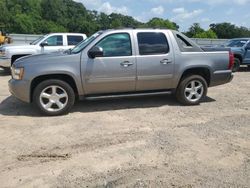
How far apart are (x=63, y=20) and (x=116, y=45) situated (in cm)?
7550

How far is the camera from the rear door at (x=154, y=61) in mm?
7578

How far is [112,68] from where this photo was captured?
7.32 meters

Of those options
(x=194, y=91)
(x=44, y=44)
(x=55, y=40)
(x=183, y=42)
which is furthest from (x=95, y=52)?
(x=55, y=40)

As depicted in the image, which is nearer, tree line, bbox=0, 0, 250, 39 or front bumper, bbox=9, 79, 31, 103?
front bumper, bbox=9, 79, 31, 103

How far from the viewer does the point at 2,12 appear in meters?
71.4

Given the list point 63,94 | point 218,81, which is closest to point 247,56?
point 218,81

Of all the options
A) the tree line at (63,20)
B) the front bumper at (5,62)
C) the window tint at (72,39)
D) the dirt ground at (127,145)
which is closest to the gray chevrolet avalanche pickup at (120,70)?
the dirt ground at (127,145)

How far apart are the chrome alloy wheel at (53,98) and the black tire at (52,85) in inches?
1.6

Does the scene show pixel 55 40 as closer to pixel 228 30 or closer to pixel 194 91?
pixel 194 91

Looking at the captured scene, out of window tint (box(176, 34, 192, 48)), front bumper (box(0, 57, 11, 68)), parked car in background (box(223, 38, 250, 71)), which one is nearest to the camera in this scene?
window tint (box(176, 34, 192, 48))

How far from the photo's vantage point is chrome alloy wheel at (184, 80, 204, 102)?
8117mm

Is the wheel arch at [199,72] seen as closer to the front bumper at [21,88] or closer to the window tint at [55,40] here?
the front bumper at [21,88]

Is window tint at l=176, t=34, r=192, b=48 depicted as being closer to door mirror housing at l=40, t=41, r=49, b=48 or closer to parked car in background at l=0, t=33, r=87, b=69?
parked car in background at l=0, t=33, r=87, b=69

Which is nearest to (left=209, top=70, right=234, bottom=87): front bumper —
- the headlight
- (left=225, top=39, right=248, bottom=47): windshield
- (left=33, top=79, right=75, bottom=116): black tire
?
(left=33, top=79, right=75, bottom=116): black tire
